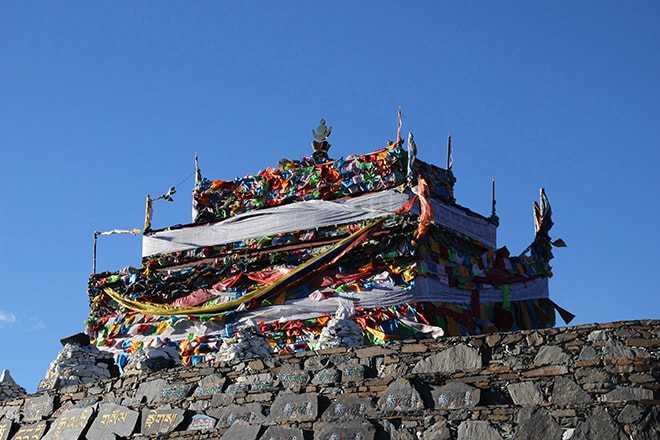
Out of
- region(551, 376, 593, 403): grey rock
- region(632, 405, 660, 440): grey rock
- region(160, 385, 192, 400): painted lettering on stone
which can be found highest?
region(160, 385, 192, 400): painted lettering on stone

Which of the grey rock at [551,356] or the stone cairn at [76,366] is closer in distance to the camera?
the grey rock at [551,356]

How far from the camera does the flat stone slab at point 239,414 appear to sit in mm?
17062

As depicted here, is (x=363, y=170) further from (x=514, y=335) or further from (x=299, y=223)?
(x=514, y=335)

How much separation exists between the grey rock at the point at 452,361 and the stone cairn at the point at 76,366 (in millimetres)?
6758

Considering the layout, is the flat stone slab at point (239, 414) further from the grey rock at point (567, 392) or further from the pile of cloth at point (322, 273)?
the pile of cloth at point (322, 273)

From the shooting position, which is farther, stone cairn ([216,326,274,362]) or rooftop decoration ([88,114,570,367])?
rooftop decoration ([88,114,570,367])

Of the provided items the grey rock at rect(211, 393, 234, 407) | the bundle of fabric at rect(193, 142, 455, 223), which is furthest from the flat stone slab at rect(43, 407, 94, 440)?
the bundle of fabric at rect(193, 142, 455, 223)

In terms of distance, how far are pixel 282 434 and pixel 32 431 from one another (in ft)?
17.2

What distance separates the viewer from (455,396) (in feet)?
50.9

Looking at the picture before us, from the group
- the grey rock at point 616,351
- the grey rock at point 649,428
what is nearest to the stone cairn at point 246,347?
the grey rock at point 616,351

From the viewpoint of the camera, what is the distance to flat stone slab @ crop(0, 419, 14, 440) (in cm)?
2005

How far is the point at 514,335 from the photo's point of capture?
15711mm

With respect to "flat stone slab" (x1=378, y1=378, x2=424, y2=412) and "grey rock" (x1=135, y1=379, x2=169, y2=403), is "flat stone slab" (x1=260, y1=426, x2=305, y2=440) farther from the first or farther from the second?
"grey rock" (x1=135, y1=379, x2=169, y2=403)

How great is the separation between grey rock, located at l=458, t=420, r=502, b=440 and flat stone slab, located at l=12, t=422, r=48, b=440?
301 inches
